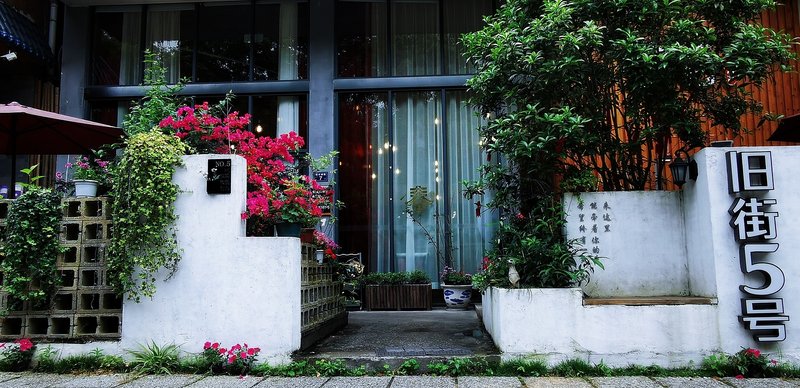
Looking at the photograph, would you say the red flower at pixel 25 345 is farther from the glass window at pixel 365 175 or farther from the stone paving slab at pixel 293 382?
the glass window at pixel 365 175

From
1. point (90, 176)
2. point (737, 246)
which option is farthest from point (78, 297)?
point (737, 246)

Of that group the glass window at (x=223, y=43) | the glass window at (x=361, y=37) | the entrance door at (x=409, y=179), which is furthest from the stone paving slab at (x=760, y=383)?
the glass window at (x=223, y=43)

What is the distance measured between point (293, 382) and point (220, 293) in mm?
1141

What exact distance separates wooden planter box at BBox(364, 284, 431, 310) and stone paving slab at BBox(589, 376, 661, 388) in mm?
4059

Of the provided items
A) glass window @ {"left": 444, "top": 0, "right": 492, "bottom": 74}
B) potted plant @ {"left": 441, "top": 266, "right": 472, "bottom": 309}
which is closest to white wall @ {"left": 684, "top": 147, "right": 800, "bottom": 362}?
potted plant @ {"left": 441, "top": 266, "right": 472, "bottom": 309}

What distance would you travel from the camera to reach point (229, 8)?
33.4 feet

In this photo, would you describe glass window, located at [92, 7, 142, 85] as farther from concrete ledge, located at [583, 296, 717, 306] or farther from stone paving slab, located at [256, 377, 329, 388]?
concrete ledge, located at [583, 296, 717, 306]

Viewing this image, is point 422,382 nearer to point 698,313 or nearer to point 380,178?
point 698,313

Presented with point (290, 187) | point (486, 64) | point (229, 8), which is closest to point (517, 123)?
point (486, 64)

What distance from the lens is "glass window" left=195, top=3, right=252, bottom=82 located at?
10000mm

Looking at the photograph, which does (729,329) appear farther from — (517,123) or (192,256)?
(192,256)

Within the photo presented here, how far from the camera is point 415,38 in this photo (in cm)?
998

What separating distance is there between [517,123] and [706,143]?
2246 mm

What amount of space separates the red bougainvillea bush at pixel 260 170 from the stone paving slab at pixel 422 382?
1.86 m
